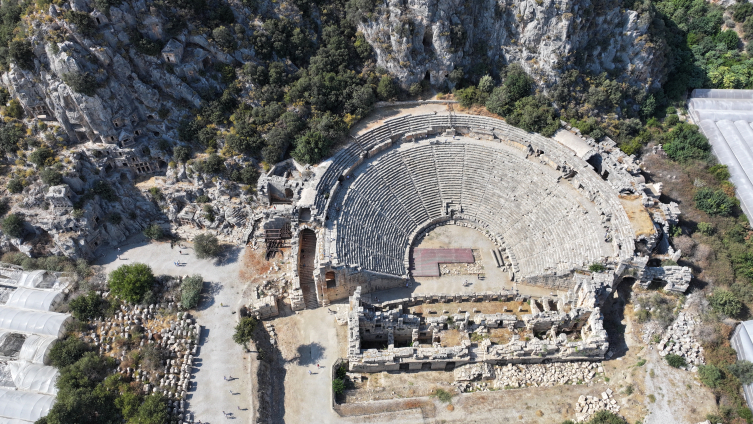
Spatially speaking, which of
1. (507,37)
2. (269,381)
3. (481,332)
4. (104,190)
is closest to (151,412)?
(269,381)

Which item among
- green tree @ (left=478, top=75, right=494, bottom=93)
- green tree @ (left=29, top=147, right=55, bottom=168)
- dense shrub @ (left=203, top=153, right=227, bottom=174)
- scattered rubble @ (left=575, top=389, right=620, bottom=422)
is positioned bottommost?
scattered rubble @ (left=575, top=389, right=620, bottom=422)

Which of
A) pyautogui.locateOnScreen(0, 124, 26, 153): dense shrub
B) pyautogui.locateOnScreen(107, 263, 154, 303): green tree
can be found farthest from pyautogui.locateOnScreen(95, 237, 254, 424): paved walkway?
pyautogui.locateOnScreen(0, 124, 26, 153): dense shrub

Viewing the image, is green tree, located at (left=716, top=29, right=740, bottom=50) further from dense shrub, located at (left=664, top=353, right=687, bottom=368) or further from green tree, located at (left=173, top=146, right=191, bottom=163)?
green tree, located at (left=173, top=146, right=191, bottom=163)

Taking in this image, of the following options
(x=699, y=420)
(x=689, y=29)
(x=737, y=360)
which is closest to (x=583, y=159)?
(x=737, y=360)

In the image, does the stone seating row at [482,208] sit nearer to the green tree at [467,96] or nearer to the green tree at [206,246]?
the green tree at [467,96]

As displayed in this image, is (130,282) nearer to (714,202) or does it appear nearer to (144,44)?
(144,44)

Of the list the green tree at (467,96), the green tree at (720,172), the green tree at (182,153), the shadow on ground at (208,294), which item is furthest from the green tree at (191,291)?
the green tree at (720,172)

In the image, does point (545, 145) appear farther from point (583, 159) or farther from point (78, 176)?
point (78, 176)
